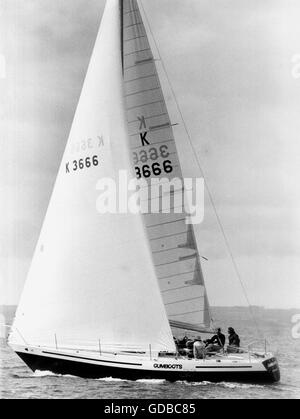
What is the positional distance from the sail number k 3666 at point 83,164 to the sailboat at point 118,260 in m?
0.03

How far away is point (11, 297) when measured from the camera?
2061cm

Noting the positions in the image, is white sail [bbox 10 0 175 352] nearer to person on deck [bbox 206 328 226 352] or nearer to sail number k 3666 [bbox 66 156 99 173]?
sail number k 3666 [bbox 66 156 99 173]

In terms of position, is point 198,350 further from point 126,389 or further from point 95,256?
point 95,256

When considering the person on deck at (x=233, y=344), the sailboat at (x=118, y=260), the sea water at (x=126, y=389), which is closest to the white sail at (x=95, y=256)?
the sailboat at (x=118, y=260)

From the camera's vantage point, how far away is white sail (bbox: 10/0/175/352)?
19672 mm

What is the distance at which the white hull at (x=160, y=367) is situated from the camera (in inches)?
767

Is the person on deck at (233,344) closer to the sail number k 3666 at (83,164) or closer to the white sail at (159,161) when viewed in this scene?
the white sail at (159,161)

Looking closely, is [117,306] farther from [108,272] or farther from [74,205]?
[74,205]

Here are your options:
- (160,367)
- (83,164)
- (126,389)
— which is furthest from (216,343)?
(83,164)

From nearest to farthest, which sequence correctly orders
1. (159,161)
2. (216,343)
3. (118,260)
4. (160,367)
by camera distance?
(160,367)
(118,260)
(159,161)
(216,343)

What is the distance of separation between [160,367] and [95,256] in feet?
10.3

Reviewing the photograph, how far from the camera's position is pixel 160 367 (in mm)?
19422
